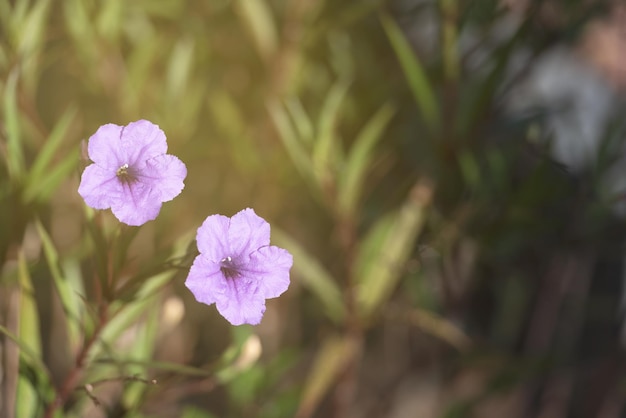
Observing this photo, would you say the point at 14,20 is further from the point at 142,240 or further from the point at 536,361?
the point at 536,361

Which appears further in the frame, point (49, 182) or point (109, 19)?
point (109, 19)

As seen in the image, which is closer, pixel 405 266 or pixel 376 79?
pixel 405 266

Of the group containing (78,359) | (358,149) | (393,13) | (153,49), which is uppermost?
(393,13)

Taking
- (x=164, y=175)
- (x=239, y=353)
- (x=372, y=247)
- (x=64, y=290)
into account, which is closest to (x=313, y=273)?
(x=372, y=247)

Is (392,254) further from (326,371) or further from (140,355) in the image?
(140,355)

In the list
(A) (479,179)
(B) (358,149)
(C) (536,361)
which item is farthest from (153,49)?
(C) (536,361)

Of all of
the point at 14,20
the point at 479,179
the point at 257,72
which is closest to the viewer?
the point at 14,20

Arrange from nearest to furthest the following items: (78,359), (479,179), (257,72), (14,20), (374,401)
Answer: (78,359) → (14,20) → (479,179) → (257,72) → (374,401)
